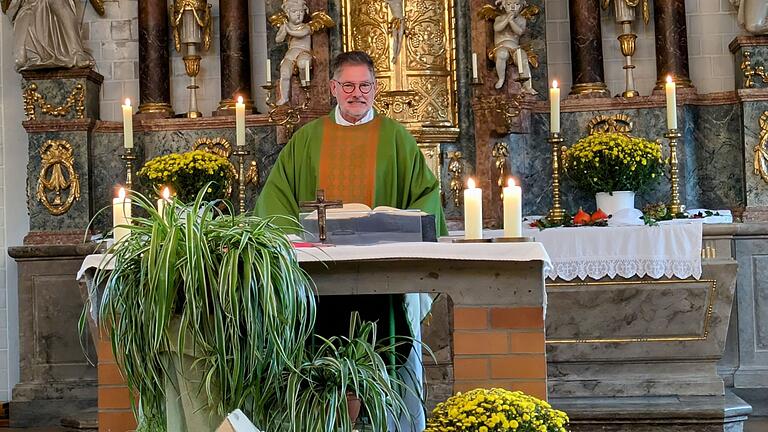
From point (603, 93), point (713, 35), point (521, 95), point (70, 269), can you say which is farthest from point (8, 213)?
point (713, 35)

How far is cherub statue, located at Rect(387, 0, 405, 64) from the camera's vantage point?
838 cm

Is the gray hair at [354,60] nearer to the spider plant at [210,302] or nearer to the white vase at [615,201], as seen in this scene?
the spider plant at [210,302]

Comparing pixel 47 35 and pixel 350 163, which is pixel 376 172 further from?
pixel 47 35

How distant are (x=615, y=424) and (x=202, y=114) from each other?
4097 mm

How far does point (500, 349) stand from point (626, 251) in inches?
114

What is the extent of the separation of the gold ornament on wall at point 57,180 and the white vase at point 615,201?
3633 mm

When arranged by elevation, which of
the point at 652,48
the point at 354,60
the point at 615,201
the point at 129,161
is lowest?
the point at 615,201

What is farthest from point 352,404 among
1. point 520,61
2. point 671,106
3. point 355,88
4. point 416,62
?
point 416,62

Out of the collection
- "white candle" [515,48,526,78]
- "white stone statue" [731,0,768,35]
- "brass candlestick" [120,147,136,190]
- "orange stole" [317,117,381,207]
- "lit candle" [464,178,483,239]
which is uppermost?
"white stone statue" [731,0,768,35]

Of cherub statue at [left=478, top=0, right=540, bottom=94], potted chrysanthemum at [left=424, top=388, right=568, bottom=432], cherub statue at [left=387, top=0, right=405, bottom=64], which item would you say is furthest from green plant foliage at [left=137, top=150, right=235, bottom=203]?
potted chrysanthemum at [left=424, top=388, right=568, bottom=432]

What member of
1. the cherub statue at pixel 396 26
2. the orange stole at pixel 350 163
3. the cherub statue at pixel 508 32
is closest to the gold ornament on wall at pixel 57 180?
the cherub statue at pixel 396 26

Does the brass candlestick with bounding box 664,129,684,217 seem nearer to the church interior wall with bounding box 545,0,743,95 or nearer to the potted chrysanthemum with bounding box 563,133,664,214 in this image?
the potted chrysanthemum with bounding box 563,133,664,214

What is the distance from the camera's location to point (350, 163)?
5055 mm

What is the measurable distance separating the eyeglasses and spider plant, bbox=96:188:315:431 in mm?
1189
